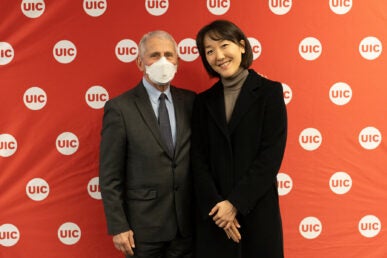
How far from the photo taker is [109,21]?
1.86 metres

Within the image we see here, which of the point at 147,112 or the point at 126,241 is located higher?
the point at 147,112

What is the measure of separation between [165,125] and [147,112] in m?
0.09

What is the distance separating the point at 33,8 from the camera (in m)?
1.85

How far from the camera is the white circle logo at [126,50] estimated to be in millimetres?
1873

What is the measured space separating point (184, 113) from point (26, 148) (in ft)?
2.83

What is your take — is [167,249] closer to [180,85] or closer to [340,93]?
[180,85]

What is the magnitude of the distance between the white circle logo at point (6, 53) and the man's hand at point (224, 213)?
1.24 metres

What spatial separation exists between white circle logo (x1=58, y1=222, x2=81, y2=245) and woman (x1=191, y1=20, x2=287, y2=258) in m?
0.74

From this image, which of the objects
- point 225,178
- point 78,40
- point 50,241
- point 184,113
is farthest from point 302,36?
point 50,241

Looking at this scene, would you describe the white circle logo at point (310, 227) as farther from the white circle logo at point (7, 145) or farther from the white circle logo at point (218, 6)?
the white circle logo at point (7, 145)

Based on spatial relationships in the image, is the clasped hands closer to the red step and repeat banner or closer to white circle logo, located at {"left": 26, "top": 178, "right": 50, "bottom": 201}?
the red step and repeat banner

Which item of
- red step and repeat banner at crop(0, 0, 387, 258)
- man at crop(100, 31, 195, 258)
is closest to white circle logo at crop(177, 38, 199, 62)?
red step and repeat banner at crop(0, 0, 387, 258)

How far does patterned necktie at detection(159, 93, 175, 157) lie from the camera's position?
59.9 inches

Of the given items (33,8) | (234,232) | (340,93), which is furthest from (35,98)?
(340,93)
